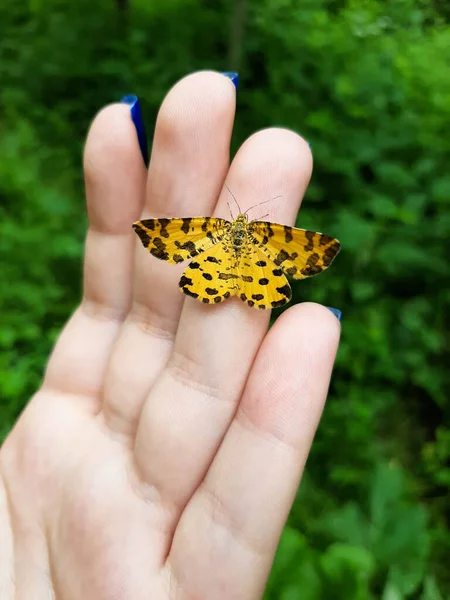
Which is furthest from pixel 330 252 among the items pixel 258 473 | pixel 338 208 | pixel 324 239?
pixel 338 208

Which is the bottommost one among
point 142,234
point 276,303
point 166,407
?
point 166,407

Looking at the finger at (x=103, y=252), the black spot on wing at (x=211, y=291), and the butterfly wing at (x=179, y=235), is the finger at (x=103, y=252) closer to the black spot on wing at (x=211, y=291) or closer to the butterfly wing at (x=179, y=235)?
the butterfly wing at (x=179, y=235)

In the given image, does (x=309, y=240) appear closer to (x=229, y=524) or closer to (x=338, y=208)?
(x=229, y=524)


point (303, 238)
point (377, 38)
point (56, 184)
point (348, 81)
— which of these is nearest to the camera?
point (303, 238)

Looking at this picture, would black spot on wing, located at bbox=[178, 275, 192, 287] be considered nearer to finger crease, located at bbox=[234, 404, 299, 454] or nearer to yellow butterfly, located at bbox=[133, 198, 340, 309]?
yellow butterfly, located at bbox=[133, 198, 340, 309]

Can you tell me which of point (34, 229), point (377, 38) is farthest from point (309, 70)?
point (34, 229)

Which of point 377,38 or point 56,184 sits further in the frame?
point 377,38

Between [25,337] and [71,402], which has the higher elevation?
[71,402]

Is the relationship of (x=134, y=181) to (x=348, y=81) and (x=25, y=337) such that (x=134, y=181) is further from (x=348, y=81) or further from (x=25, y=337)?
(x=348, y=81)
